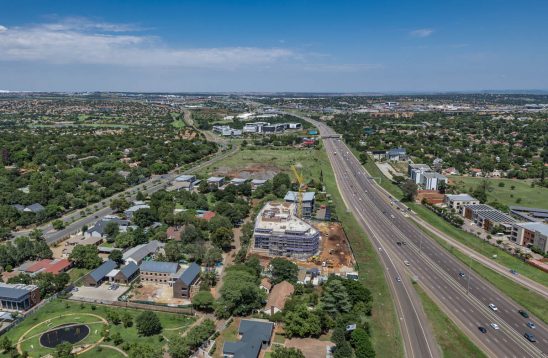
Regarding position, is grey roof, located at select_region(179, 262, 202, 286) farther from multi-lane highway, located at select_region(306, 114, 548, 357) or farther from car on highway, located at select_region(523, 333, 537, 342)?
car on highway, located at select_region(523, 333, 537, 342)

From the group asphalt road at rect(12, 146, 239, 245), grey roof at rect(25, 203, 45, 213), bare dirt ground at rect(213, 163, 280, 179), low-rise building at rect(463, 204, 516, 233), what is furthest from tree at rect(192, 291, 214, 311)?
bare dirt ground at rect(213, 163, 280, 179)

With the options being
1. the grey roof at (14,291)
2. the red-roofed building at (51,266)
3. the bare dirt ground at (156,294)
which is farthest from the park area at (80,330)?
the red-roofed building at (51,266)

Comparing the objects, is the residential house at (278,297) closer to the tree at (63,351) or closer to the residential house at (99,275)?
the tree at (63,351)

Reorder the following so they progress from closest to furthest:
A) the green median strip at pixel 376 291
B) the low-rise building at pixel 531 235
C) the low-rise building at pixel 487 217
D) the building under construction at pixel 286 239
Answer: the green median strip at pixel 376 291 < the building under construction at pixel 286 239 < the low-rise building at pixel 531 235 < the low-rise building at pixel 487 217

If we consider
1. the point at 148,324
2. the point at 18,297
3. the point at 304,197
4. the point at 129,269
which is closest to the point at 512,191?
the point at 304,197

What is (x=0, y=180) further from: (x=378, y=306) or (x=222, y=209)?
(x=378, y=306)
